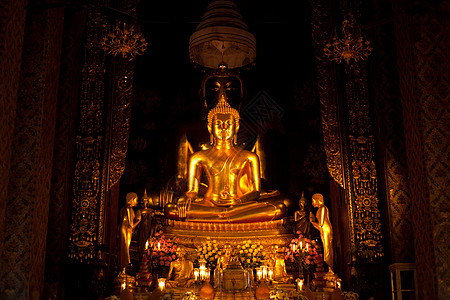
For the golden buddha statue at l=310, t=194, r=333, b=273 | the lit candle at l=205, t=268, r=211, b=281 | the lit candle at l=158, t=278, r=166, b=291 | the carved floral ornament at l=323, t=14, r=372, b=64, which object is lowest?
the lit candle at l=158, t=278, r=166, b=291

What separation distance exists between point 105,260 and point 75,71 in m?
2.54

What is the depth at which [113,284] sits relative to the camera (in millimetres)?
7836

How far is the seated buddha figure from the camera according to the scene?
8641 mm

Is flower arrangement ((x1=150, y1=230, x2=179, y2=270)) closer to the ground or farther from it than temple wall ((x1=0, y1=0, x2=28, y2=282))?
closer to the ground

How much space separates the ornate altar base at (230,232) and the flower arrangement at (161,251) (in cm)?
31

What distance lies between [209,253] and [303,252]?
4.03 feet

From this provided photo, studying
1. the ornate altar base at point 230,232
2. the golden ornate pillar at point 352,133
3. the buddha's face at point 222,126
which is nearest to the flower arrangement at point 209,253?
the ornate altar base at point 230,232

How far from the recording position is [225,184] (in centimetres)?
938

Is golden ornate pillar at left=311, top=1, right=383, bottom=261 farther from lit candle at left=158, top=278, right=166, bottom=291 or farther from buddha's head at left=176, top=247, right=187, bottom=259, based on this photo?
lit candle at left=158, top=278, right=166, bottom=291

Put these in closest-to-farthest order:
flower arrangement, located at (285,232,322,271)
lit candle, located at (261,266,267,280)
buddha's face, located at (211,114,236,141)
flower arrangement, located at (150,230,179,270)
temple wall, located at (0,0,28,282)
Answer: temple wall, located at (0,0,28,282)
lit candle, located at (261,266,267,280)
flower arrangement, located at (285,232,322,271)
flower arrangement, located at (150,230,179,270)
buddha's face, located at (211,114,236,141)

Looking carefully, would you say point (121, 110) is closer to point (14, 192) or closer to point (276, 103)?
point (14, 192)

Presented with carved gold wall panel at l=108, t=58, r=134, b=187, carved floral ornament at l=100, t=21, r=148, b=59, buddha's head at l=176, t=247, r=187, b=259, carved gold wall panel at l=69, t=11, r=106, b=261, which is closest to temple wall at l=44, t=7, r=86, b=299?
carved gold wall panel at l=69, t=11, r=106, b=261

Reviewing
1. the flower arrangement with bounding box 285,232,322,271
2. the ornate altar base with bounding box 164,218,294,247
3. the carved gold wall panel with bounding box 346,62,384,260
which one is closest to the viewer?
the carved gold wall panel with bounding box 346,62,384,260

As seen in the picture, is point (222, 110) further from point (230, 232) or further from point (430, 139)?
point (430, 139)
